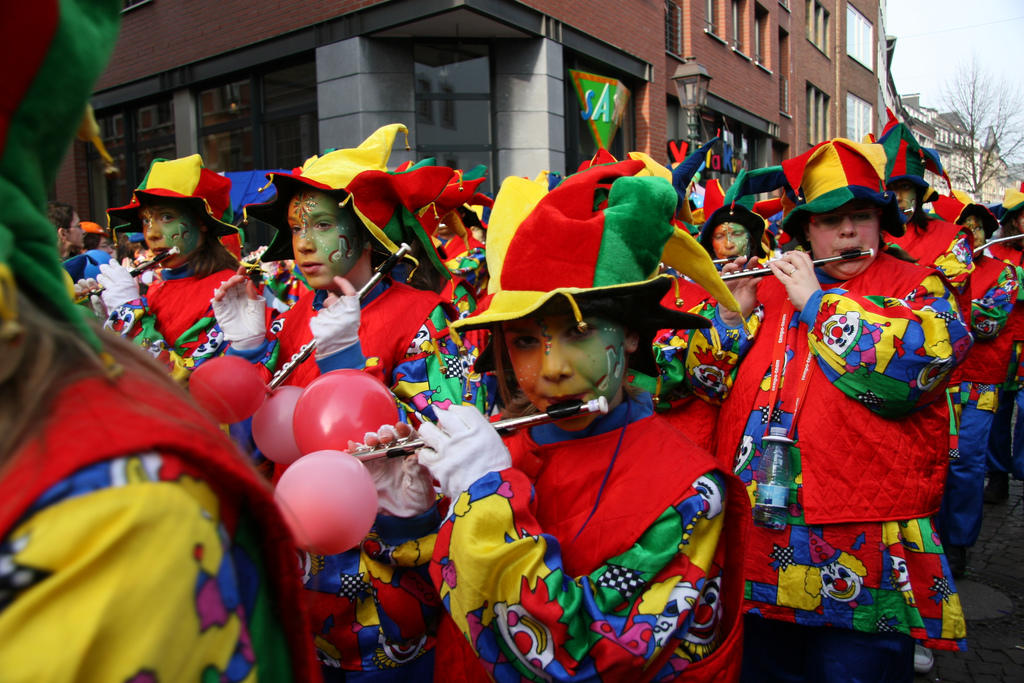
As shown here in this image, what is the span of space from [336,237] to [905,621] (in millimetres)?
2500

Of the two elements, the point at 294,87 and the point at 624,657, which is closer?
the point at 624,657

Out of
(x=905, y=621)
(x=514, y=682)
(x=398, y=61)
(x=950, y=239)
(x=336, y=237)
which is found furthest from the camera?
(x=398, y=61)

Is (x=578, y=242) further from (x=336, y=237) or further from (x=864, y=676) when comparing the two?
(x=864, y=676)

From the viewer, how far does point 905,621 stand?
2.71m

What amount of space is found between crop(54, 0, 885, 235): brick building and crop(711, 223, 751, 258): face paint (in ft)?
13.7

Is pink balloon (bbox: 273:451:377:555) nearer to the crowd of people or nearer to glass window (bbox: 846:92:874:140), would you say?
the crowd of people

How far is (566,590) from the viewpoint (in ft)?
5.74

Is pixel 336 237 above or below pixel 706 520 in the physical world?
above

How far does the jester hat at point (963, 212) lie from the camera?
765 cm

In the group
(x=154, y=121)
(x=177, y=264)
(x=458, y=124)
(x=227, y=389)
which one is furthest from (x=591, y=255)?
(x=154, y=121)

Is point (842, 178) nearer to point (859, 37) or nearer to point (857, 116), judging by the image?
point (857, 116)

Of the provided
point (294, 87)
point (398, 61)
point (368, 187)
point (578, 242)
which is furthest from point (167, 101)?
point (578, 242)

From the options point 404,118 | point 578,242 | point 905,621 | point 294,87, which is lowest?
point 905,621

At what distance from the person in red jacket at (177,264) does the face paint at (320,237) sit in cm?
123
